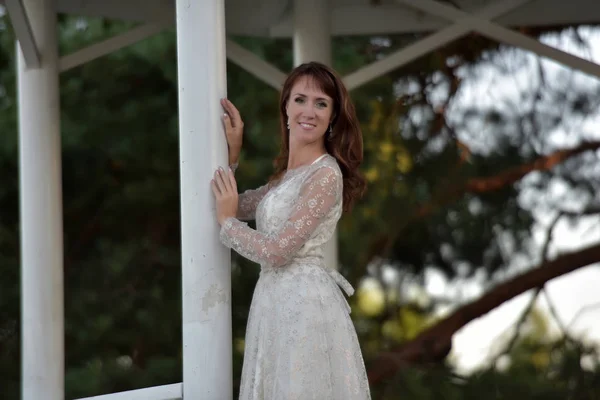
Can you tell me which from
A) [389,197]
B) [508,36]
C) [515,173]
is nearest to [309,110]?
[508,36]

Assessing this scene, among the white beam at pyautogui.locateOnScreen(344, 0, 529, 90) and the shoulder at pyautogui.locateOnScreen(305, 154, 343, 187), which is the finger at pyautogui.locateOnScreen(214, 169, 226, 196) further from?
the white beam at pyautogui.locateOnScreen(344, 0, 529, 90)

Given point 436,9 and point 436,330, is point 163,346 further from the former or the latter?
point 436,9

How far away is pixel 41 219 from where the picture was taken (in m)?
5.12

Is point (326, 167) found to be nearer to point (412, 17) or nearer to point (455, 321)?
point (412, 17)

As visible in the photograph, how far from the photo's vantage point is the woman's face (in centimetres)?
346

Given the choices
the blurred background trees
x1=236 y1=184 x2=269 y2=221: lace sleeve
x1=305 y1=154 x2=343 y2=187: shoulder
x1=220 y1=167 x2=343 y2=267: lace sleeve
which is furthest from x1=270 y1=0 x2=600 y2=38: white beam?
x1=220 y1=167 x2=343 y2=267: lace sleeve

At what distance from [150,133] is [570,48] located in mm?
3547

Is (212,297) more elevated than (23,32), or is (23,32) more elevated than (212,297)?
(23,32)

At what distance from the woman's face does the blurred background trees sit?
527 centimetres

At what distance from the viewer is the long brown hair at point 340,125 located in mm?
3467

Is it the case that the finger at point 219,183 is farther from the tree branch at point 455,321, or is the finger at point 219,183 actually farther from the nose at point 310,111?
the tree branch at point 455,321

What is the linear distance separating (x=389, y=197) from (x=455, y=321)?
1.23 m

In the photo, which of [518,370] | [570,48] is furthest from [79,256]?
[570,48]

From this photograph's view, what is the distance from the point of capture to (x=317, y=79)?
3.46m
